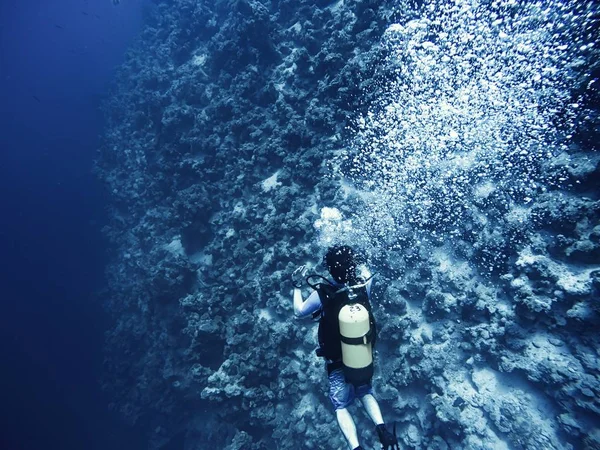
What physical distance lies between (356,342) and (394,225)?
186 inches

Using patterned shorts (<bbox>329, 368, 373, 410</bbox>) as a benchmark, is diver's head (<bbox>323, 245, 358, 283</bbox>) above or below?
above

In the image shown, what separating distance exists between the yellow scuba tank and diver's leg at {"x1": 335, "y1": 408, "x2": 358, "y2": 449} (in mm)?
825

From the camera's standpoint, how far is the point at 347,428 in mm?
3930

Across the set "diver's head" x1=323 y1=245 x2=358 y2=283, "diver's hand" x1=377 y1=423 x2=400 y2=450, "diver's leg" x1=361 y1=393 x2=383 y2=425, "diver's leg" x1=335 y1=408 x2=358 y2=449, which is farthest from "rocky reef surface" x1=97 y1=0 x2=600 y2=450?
"diver's head" x1=323 y1=245 x2=358 y2=283

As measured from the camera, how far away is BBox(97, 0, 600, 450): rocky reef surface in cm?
568

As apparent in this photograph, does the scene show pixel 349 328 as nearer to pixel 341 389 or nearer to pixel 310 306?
pixel 310 306

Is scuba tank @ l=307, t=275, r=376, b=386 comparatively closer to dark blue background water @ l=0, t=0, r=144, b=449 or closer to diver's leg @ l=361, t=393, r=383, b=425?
diver's leg @ l=361, t=393, r=383, b=425

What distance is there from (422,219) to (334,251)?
4593mm

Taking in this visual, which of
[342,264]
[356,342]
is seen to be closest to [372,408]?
[356,342]

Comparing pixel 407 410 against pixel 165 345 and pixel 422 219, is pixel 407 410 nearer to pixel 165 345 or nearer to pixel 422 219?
pixel 422 219

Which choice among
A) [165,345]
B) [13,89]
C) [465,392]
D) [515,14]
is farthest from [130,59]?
[13,89]

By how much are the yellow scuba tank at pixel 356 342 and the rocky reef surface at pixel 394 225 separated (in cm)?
334

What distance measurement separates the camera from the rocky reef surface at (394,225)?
5684 millimetres

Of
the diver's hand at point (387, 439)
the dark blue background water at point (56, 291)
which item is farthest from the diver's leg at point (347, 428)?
the dark blue background water at point (56, 291)
